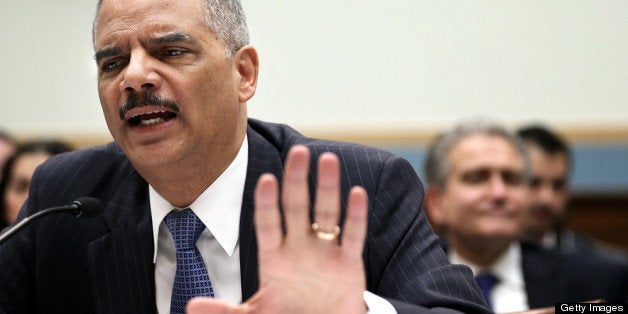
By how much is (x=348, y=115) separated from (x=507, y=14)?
1.18 meters

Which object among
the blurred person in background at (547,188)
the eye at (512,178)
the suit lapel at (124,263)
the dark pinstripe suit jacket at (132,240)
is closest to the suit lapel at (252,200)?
the dark pinstripe suit jacket at (132,240)

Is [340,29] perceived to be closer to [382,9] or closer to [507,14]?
[382,9]

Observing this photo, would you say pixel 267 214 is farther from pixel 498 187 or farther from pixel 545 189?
pixel 545 189

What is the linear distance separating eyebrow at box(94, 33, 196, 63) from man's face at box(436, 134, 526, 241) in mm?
1908

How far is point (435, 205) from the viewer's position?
3857 mm

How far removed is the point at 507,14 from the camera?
5582 millimetres

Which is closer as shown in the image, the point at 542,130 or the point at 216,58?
the point at 216,58

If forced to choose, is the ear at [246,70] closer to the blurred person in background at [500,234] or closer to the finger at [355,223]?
the finger at [355,223]

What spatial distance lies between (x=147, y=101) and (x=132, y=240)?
0.38 meters

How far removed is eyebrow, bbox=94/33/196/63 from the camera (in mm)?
2008

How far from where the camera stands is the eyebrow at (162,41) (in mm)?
2008

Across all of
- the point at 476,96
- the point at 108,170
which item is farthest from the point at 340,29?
the point at 108,170

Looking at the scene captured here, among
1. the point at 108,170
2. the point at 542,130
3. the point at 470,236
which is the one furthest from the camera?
the point at 542,130

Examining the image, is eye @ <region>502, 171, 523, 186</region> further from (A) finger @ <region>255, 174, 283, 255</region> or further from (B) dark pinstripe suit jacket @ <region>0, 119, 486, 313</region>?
(A) finger @ <region>255, 174, 283, 255</region>
